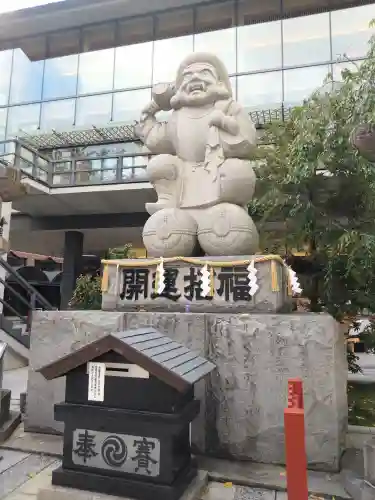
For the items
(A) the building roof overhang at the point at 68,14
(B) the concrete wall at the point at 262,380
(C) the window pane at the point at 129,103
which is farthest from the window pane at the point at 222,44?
(B) the concrete wall at the point at 262,380

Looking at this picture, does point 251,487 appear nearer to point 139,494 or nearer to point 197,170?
point 139,494

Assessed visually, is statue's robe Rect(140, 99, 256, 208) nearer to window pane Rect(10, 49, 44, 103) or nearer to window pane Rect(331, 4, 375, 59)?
window pane Rect(331, 4, 375, 59)

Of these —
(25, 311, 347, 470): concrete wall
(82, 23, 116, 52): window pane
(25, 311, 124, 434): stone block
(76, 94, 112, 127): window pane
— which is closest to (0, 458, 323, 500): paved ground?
(25, 311, 347, 470): concrete wall

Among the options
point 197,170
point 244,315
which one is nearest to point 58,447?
point 244,315

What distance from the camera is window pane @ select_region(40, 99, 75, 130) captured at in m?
15.6

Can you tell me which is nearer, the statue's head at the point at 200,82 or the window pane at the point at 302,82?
the statue's head at the point at 200,82

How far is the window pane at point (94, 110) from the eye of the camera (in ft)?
50.1

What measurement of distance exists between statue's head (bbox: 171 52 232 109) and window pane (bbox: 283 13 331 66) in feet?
31.3

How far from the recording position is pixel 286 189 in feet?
22.0

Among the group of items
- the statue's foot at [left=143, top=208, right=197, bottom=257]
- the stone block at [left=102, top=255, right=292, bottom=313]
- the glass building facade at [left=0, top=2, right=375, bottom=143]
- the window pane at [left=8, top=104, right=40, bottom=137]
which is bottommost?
the stone block at [left=102, top=255, right=292, bottom=313]

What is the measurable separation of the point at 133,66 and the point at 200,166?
11.8 meters

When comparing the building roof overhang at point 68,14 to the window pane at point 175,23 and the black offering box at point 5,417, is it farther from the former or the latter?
the black offering box at point 5,417

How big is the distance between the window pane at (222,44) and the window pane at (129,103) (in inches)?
103

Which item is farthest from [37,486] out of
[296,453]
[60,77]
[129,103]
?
[60,77]
